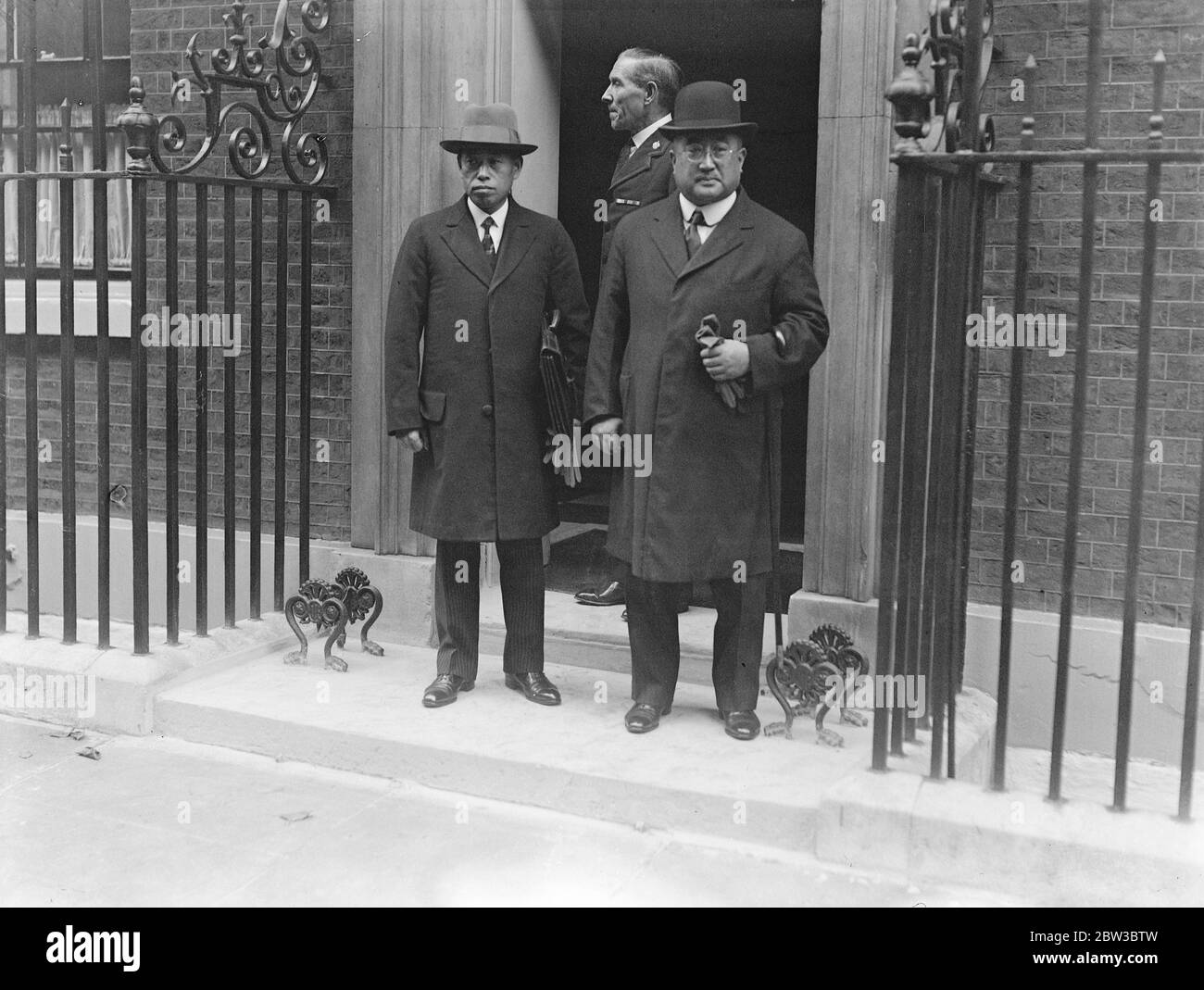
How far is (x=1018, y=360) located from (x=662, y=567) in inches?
55.7

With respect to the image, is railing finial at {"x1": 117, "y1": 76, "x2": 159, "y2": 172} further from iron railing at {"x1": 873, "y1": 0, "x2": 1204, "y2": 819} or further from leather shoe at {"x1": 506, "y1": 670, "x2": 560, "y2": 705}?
iron railing at {"x1": 873, "y1": 0, "x2": 1204, "y2": 819}

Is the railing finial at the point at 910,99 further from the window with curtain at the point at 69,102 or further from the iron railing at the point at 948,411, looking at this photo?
the window with curtain at the point at 69,102

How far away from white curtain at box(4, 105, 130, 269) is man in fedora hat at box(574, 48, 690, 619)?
3.10 meters

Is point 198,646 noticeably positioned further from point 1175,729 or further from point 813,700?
point 1175,729

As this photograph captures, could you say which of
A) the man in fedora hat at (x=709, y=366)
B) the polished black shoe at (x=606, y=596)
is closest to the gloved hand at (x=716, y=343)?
the man in fedora hat at (x=709, y=366)

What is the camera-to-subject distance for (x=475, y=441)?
212 inches

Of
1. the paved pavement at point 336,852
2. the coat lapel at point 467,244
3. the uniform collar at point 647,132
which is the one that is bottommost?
the paved pavement at point 336,852

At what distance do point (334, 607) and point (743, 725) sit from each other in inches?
76.0

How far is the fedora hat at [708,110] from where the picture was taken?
482 cm

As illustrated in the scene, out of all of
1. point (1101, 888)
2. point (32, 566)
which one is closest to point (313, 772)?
point (32, 566)

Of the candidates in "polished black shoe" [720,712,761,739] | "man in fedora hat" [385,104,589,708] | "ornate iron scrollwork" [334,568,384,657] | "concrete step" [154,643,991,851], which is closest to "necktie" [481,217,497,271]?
"man in fedora hat" [385,104,589,708]

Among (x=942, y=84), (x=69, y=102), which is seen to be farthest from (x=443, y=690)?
(x=69, y=102)

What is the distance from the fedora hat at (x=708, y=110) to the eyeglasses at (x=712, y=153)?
0.06 m

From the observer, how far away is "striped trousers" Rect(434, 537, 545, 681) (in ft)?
18.3
